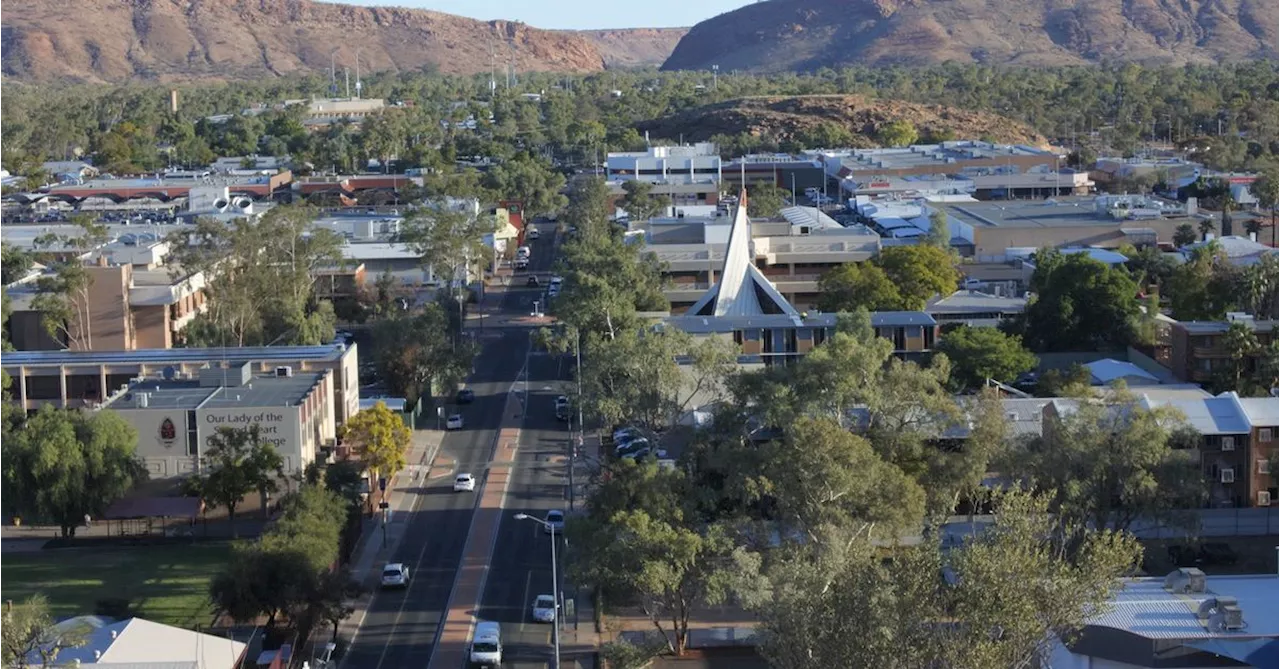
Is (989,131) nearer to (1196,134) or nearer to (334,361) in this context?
(1196,134)

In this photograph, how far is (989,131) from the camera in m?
140

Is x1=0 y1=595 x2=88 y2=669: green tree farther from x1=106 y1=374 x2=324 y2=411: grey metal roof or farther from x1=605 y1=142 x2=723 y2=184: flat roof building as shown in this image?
x1=605 y1=142 x2=723 y2=184: flat roof building

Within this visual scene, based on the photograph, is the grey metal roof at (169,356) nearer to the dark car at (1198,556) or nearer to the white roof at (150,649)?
the white roof at (150,649)

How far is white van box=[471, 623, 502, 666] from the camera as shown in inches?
1170

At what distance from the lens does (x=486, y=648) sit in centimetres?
2991

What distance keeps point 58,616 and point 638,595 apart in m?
10.5

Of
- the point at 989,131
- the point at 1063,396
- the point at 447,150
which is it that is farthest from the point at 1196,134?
the point at 1063,396

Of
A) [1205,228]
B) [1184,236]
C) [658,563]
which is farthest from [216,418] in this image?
[1205,228]

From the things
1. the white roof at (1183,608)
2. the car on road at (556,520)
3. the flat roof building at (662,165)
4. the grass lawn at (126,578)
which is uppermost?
the flat roof building at (662,165)

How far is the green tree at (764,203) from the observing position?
8202 centimetres

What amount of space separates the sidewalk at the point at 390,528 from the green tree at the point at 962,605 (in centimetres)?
1273

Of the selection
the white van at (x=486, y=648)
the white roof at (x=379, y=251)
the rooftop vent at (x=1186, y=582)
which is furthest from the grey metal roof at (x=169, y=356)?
the rooftop vent at (x=1186, y=582)

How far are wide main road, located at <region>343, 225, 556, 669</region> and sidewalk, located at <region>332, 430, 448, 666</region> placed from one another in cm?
16

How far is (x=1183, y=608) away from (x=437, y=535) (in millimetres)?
17048
